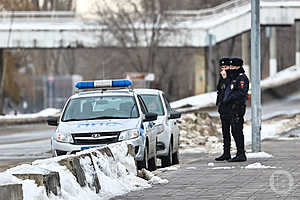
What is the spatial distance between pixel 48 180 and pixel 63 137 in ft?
20.2

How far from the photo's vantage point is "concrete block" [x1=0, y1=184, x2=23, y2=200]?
920cm

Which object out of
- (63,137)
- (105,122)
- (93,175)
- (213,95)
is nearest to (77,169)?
(93,175)

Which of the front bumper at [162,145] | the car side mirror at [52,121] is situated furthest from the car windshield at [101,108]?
the front bumper at [162,145]

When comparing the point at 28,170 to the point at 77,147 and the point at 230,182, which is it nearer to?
the point at 230,182

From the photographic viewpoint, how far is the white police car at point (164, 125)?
1864 cm

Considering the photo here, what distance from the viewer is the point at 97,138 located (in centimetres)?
1644

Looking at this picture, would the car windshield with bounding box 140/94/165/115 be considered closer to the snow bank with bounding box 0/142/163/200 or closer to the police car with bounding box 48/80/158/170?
the police car with bounding box 48/80/158/170

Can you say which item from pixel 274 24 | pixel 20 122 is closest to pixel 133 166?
pixel 20 122

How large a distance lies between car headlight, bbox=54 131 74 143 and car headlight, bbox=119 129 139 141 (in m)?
0.90

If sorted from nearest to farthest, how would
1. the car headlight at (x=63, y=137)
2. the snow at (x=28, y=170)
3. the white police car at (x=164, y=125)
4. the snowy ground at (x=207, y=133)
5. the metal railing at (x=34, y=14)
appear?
the snow at (x=28, y=170) < the car headlight at (x=63, y=137) < the white police car at (x=164, y=125) < the snowy ground at (x=207, y=133) < the metal railing at (x=34, y=14)

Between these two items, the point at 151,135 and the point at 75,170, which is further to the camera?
the point at 151,135

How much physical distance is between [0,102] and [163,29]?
12.7 m

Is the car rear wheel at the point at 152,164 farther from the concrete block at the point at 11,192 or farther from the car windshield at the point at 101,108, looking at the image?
the concrete block at the point at 11,192

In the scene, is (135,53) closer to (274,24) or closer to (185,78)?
(185,78)
